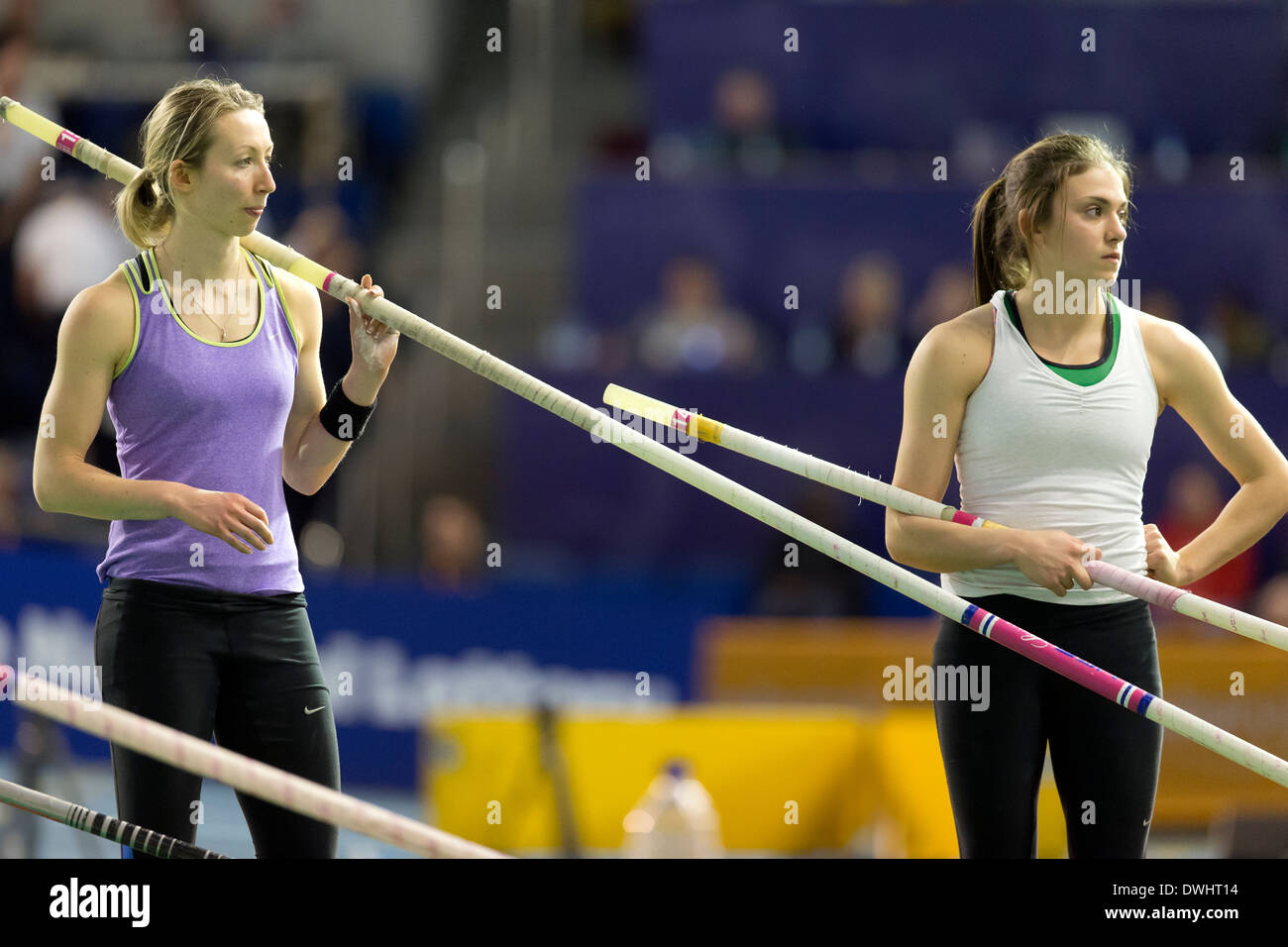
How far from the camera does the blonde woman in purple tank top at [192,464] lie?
3.18 metres

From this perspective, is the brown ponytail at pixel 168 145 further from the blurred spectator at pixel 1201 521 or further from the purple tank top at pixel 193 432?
the blurred spectator at pixel 1201 521

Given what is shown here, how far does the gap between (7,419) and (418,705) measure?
2.60 meters

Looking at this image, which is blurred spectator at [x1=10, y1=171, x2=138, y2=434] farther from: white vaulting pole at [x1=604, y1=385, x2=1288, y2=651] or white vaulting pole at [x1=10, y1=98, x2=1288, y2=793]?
white vaulting pole at [x1=604, y1=385, x2=1288, y2=651]

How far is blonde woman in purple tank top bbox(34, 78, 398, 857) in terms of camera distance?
3178 millimetres

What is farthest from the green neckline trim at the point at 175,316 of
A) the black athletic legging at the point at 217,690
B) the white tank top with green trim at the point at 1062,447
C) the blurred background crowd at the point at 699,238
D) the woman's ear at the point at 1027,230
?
the blurred background crowd at the point at 699,238

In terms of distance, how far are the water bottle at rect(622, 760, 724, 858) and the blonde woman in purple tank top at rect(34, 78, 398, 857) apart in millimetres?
3020

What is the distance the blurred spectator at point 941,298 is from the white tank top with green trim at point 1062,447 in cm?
508

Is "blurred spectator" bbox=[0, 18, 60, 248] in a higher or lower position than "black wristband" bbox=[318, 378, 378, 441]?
higher

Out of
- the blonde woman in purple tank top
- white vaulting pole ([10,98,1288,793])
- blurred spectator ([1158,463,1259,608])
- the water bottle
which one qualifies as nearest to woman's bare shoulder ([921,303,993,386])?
white vaulting pole ([10,98,1288,793])

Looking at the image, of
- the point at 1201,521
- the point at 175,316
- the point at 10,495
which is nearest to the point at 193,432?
the point at 175,316

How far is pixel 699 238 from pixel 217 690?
735cm

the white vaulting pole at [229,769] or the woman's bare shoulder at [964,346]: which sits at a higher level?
the woman's bare shoulder at [964,346]
